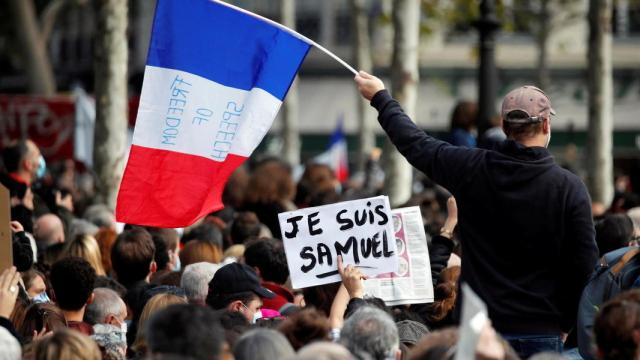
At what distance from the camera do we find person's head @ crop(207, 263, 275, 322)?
21.7 feet

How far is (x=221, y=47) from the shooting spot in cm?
721

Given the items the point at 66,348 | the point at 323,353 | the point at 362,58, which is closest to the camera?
the point at 323,353

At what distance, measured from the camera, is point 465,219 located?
5.38 meters

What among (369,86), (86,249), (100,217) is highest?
(369,86)

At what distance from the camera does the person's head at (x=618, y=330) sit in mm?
4699

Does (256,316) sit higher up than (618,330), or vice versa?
(618,330)

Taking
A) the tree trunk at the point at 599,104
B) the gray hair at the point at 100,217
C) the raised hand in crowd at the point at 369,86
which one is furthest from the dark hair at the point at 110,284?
the tree trunk at the point at 599,104

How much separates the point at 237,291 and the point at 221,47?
1.42m

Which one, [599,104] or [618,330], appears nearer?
[618,330]

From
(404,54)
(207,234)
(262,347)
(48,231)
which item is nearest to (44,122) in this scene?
(404,54)

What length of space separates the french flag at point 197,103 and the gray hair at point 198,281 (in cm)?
27

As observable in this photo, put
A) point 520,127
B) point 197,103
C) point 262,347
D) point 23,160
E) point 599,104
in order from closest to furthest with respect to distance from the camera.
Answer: point 262,347 < point 520,127 < point 197,103 < point 23,160 < point 599,104

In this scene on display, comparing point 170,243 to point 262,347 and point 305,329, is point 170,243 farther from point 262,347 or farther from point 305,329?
point 262,347

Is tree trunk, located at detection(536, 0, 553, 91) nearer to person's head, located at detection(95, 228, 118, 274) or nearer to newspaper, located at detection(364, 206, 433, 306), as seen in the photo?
person's head, located at detection(95, 228, 118, 274)
